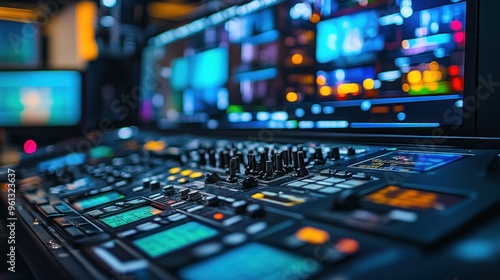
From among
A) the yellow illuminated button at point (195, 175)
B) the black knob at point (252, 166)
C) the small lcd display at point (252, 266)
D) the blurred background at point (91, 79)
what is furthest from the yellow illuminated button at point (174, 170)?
the blurred background at point (91, 79)

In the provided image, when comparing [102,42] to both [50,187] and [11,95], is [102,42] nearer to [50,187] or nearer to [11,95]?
[11,95]

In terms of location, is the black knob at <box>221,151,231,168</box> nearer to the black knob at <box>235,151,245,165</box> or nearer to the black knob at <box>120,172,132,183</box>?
the black knob at <box>235,151,245,165</box>

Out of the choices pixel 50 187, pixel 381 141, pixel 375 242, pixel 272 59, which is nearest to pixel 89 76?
pixel 50 187

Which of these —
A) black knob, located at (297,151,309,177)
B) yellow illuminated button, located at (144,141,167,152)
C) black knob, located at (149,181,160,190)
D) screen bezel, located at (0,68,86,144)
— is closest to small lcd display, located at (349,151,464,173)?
black knob, located at (297,151,309,177)

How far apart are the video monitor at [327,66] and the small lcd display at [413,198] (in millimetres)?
436

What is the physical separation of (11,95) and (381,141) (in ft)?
7.74

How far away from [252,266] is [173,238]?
0.22 m

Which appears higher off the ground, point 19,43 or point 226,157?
point 19,43

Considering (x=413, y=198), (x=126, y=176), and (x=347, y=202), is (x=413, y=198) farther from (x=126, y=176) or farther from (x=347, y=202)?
(x=126, y=176)

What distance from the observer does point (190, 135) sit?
2129 millimetres

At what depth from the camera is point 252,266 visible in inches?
22.5

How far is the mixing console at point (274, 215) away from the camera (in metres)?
0.56

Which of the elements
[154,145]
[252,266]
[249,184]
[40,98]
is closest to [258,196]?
[249,184]

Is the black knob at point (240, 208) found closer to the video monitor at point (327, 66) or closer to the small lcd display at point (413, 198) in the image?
the small lcd display at point (413, 198)
